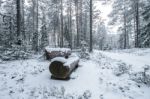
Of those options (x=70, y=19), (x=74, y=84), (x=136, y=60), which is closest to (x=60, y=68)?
(x=74, y=84)

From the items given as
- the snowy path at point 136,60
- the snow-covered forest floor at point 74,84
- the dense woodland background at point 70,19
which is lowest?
the snow-covered forest floor at point 74,84

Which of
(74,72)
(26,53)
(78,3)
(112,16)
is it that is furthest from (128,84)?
(112,16)

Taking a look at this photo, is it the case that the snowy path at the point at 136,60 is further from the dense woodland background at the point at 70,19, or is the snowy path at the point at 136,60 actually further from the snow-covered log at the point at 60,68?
the snow-covered log at the point at 60,68

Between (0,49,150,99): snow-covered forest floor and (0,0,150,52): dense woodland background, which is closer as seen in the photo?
(0,49,150,99): snow-covered forest floor

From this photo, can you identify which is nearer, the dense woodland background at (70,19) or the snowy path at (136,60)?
the snowy path at (136,60)

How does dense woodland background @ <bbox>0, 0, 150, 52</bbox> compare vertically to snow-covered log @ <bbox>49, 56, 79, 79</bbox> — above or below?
above

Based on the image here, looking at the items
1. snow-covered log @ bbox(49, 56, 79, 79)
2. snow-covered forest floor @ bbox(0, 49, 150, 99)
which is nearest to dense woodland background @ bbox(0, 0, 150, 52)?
snow-covered forest floor @ bbox(0, 49, 150, 99)

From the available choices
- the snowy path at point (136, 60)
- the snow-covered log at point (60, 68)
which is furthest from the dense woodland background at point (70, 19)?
the snow-covered log at point (60, 68)

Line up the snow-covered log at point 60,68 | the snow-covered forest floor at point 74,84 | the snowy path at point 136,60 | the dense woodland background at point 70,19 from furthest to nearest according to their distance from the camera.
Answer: the dense woodland background at point 70,19 → the snowy path at point 136,60 → the snow-covered log at point 60,68 → the snow-covered forest floor at point 74,84

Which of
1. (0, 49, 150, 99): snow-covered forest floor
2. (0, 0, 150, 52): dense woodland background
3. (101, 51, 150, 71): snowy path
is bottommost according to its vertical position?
(0, 49, 150, 99): snow-covered forest floor

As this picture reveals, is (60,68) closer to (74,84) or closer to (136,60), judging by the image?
(74,84)

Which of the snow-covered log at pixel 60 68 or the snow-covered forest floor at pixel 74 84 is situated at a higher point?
the snow-covered log at pixel 60 68

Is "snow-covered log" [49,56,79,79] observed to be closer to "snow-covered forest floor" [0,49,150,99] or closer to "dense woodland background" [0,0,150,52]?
"snow-covered forest floor" [0,49,150,99]

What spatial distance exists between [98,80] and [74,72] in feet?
5.92
